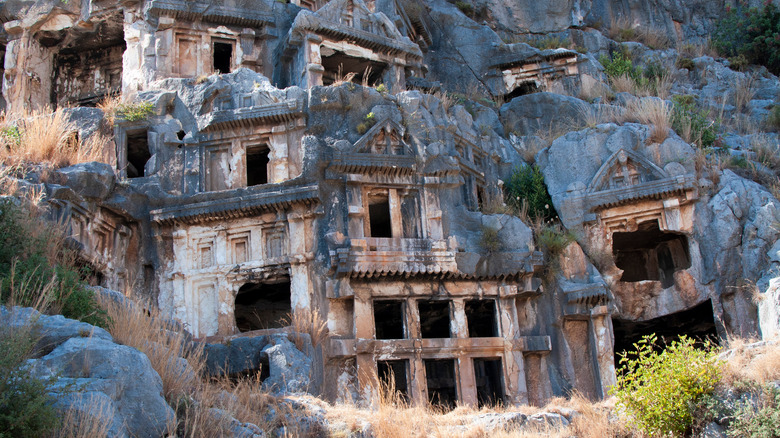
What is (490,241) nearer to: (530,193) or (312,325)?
(530,193)

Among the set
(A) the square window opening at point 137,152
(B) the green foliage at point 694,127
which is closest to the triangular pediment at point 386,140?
(A) the square window opening at point 137,152

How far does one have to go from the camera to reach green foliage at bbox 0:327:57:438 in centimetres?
760

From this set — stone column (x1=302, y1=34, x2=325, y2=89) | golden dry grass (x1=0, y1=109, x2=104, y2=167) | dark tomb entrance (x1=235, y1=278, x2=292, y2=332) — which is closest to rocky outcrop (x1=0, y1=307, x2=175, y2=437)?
golden dry grass (x1=0, y1=109, x2=104, y2=167)

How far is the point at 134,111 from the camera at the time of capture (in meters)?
21.8

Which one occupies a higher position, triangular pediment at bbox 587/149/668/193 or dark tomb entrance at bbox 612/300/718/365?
triangular pediment at bbox 587/149/668/193

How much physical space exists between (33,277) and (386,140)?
36.5ft

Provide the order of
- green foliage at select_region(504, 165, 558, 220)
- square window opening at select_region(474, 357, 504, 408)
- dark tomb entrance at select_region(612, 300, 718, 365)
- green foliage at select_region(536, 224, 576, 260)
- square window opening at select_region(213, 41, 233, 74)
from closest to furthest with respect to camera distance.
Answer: square window opening at select_region(474, 357, 504, 408) → green foliage at select_region(536, 224, 576, 260) → dark tomb entrance at select_region(612, 300, 718, 365) → green foliage at select_region(504, 165, 558, 220) → square window opening at select_region(213, 41, 233, 74)

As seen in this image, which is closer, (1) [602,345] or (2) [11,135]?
(2) [11,135]

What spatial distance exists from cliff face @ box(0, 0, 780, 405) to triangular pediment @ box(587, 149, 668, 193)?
0.20 ft

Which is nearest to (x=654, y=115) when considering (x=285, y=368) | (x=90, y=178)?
(x=285, y=368)

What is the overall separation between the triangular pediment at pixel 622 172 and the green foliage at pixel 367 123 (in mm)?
6190

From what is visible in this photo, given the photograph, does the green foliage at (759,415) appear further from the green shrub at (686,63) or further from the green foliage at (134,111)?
the green shrub at (686,63)

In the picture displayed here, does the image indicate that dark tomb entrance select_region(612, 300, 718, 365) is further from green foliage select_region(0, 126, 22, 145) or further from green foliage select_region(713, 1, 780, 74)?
green foliage select_region(0, 126, 22, 145)

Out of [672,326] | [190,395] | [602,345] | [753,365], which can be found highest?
[672,326]
